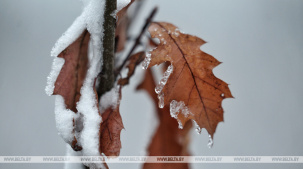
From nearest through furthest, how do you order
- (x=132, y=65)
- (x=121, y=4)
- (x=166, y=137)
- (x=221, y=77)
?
(x=121, y=4), (x=132, y=65), (x=166, y=137), (x=221, y=77)

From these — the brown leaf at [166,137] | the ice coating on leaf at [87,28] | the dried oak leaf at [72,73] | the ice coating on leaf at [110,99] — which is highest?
the ice coating on leaf at [87,28]

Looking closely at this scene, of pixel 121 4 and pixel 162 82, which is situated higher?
pixel 121 4

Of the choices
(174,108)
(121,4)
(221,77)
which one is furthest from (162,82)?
(221,77)

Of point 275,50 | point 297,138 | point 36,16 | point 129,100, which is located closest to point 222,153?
point 297,138

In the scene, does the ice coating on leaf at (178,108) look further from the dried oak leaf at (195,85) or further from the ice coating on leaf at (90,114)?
the ice coating on leaf at (90,114)

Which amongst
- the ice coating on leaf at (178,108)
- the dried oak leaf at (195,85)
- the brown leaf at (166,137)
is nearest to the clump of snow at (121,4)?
the dried oak leaf at (195,85)

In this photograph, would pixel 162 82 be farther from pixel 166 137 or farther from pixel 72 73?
pixel 166 137

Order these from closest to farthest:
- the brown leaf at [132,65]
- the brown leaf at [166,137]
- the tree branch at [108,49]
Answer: the tree branch at [108,49] < the brown leaf at [132,65] < the brown leaf at [166,137]
